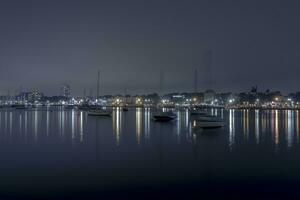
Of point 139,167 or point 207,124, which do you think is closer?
point 139,167

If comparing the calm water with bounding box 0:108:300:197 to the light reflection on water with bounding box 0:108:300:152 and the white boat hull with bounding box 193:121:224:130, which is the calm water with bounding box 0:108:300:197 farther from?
the white boat hull with bounding box 193:121:224:130

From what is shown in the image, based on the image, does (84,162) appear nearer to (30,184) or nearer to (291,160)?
(30,184)

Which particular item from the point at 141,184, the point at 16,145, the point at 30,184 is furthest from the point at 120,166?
the point at 16,145

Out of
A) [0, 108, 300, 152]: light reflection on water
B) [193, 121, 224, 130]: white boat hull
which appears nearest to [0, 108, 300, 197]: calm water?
[0, 108, 300, 152]: light reflection on water

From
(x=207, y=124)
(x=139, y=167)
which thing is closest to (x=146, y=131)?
(x=207, y=124)

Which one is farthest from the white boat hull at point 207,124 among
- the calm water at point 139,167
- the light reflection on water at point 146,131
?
the calm water at point 139,167

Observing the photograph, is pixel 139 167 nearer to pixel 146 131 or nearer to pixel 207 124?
pixel 146 131

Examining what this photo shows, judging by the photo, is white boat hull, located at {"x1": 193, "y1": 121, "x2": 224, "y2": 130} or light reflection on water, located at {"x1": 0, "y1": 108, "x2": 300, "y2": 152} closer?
light reflection on water, located at {"x1": 0, "y1": 108, "x2": 300, "y2": 152}

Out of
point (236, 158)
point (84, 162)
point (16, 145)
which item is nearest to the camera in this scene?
point (84, 162)

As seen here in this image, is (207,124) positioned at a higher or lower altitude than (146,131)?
higher

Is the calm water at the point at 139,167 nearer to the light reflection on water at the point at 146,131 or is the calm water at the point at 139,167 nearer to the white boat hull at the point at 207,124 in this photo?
the light reflection on water at the point at 146,131

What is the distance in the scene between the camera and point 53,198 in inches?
482

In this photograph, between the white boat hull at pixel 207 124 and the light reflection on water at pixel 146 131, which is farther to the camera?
the white boat hull at pixel 207 124

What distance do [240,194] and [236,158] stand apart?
868 cm
